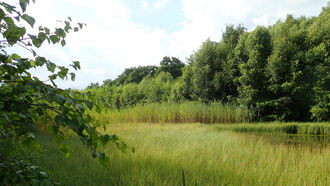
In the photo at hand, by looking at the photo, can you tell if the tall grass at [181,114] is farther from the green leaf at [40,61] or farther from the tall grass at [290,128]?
the green leaf at [40,61]

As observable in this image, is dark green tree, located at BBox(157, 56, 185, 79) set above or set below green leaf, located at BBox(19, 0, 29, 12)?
above

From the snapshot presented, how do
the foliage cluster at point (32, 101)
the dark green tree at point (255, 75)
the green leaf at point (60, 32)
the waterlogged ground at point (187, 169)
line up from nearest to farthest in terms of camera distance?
the foliage cluster at point (32, 101), the green leaf at point (60, 32), the waterlogged ground at point (187, 169), the dark green tree at point (255, 75)

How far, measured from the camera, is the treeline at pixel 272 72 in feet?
42.1

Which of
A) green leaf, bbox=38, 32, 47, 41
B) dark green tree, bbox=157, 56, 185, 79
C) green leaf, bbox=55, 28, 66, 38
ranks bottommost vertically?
green leaf, bbox=38, 32, 47, 41

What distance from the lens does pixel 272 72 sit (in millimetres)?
13164

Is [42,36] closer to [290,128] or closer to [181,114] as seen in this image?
[290,128]

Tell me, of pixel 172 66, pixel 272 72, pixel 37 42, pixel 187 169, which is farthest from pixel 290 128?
pixel 172 66

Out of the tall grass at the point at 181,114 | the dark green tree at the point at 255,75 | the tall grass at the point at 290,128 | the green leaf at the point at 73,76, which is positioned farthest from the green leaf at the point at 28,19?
the dark green tree at the point at 255,75

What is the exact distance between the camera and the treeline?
12.8 meters

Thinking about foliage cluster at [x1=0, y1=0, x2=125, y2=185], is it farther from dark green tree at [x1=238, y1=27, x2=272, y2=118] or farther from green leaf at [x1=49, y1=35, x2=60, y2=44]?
dark green tree at [x1=238, y1=27, x2=272, y2=118]

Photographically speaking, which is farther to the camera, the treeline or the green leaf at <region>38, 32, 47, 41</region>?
the treeline

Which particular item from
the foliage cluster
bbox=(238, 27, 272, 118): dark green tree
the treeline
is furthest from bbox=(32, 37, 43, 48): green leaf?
bbox=(238, 27, 272, 118): dark green tree

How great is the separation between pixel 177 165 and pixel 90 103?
2561mm

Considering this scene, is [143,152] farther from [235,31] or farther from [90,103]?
[235,31]
